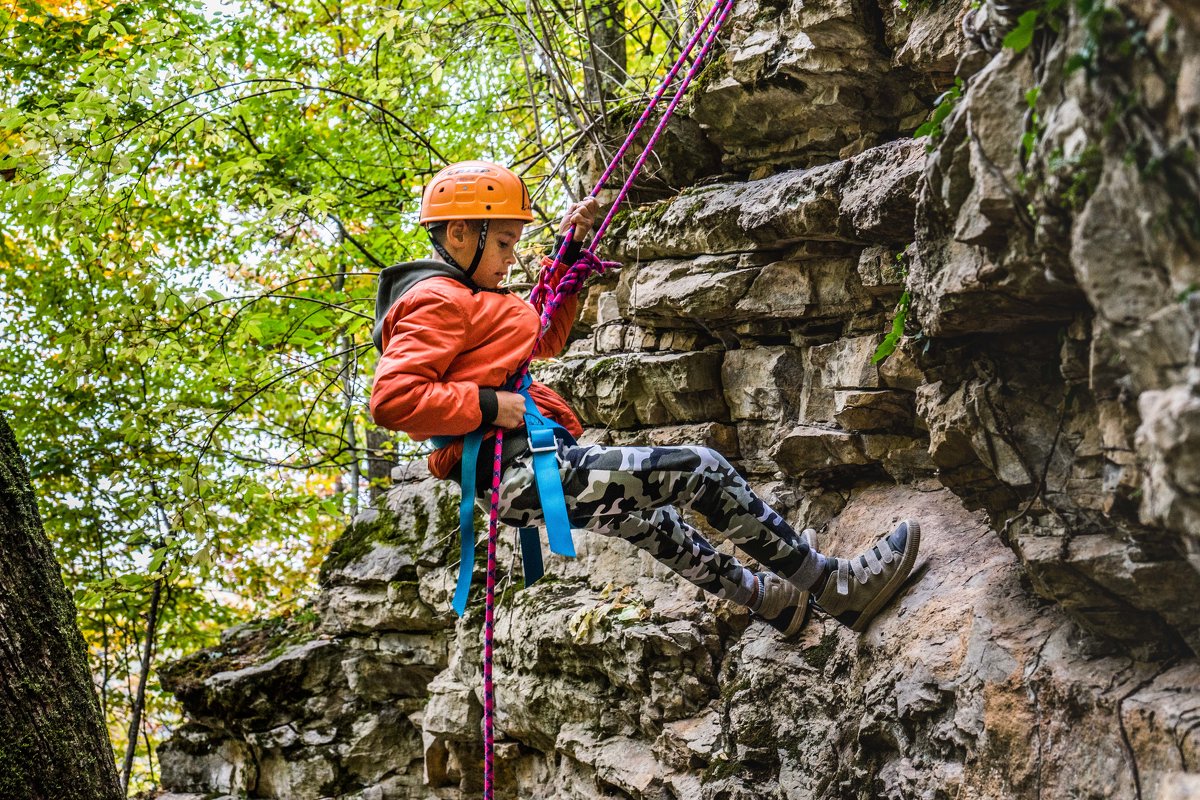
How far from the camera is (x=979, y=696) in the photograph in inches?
134

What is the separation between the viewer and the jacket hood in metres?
3.95

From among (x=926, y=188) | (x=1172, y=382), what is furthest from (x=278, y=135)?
(x=1172, y=382)

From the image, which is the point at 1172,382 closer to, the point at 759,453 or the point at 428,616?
the point at 759,453

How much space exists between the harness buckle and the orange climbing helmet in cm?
87

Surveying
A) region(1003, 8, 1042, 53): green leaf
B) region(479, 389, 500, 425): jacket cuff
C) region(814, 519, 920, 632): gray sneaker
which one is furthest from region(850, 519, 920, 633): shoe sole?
region(1003, 8, 1042, 53): green leaf

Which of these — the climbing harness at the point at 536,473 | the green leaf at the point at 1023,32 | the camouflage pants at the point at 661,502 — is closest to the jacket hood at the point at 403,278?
the climbing harness at the point at 536,473

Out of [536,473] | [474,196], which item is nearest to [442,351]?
[536,473]

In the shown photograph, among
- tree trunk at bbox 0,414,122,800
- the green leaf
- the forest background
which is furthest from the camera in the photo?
the forest background

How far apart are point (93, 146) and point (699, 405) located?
158 inches

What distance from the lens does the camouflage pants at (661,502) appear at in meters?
3.97

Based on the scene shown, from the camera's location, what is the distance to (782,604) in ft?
14.5

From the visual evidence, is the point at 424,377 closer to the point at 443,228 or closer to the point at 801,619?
the point at 443,228

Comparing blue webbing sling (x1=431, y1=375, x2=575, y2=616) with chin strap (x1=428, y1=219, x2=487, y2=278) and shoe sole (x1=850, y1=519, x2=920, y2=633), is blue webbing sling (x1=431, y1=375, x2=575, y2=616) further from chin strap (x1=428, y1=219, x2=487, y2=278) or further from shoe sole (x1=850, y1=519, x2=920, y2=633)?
shoe sole (x1=850, y1=519, x2=920, y2=633)

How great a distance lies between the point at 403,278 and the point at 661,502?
1378mm
